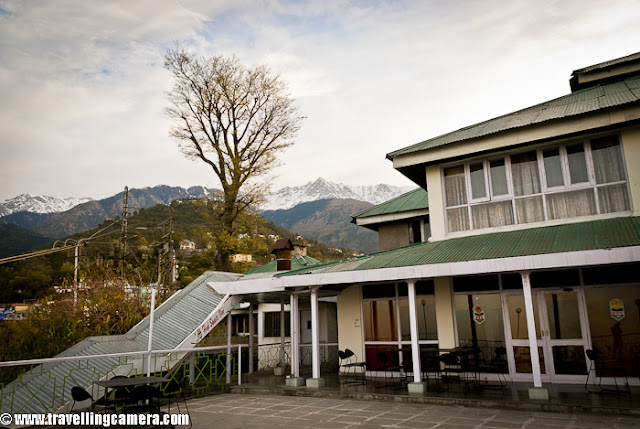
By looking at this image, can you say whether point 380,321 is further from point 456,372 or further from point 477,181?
point 477,181

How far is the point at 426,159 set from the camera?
10758 mm

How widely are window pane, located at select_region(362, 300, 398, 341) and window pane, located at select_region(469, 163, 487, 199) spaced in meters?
3.85

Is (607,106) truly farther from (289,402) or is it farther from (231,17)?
(231,17)

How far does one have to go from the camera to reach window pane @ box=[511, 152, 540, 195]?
9.70m

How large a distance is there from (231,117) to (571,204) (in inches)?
684

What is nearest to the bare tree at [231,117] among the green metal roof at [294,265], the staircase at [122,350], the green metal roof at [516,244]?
the green metal roof at [294,265]

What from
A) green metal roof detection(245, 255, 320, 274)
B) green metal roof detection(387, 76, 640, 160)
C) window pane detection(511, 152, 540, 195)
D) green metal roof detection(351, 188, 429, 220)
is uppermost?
green metal roof detection(387, 76, 640, 160)

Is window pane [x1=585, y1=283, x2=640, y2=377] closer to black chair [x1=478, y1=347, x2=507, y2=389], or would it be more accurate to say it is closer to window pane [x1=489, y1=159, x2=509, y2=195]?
black chair [x1=478, y1=347, x2=507, y2=389]

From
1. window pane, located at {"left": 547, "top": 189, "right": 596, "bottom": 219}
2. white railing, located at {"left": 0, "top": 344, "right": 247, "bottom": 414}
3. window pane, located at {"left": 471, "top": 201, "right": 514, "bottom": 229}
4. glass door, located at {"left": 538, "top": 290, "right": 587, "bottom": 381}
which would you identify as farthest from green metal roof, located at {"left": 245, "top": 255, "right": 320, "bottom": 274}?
window pane, located at {"left": 547, "top": 189, "right": 596, "bottom": 219}

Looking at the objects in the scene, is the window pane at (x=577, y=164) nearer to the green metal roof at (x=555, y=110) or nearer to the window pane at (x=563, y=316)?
the green metal roof at (x=555, y=110)

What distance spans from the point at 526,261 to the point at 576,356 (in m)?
3.11

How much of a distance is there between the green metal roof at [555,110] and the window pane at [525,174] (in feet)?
2.73

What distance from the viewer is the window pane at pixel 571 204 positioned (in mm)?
9094

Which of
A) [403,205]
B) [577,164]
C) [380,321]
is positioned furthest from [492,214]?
[403,205]
